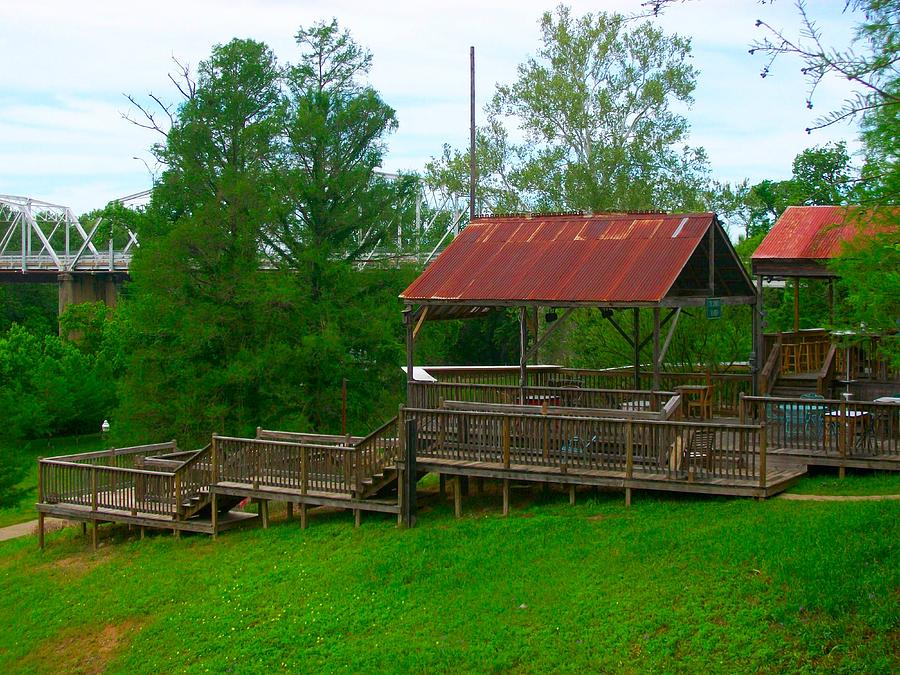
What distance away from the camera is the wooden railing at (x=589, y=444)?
1438cm

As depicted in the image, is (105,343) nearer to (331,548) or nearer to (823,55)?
(331,548)

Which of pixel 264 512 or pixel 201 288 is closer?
pixel 264 512

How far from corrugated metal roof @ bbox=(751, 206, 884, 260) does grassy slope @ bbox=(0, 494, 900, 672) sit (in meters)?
7.49

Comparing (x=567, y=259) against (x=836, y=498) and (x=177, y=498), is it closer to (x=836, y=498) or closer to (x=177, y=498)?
(x=836, y=498)

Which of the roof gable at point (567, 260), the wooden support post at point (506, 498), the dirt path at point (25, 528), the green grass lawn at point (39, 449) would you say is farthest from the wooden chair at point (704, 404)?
the green grass lawn at point (39, 449)

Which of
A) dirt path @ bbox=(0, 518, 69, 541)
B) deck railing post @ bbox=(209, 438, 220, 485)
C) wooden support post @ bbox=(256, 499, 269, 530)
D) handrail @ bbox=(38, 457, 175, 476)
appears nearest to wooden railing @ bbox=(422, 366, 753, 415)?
wooden support post @ bbox=(256, 499, 269, 530)

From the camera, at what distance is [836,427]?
15.0m

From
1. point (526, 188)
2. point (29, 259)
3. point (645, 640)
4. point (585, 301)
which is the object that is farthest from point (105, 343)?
point (645, 640)

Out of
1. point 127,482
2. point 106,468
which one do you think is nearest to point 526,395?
point 127,482

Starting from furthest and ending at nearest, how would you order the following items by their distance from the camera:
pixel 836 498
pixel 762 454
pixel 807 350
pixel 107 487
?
pixel 807 350, pixel 107 487, pixel 762 454, pixel 836 498

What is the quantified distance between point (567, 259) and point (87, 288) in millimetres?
65631

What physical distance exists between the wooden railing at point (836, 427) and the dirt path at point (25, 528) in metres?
15.5

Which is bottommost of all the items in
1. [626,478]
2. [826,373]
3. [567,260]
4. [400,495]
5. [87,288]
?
[400,495]

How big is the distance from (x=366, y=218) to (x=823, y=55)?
21297 millimetres
